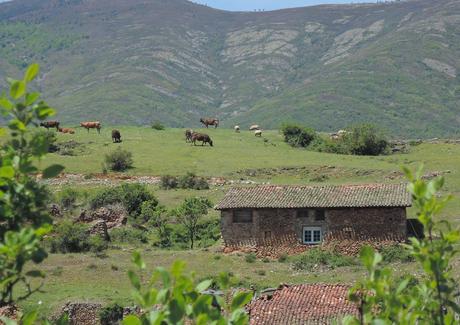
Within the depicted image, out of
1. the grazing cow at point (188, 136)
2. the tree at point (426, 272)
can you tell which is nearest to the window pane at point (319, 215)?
the grazing cow at point (188, 136)

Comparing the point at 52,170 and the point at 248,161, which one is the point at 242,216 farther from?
the point at 52,170

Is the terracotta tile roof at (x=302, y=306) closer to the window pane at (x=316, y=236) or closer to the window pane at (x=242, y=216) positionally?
the window pane at (x=316, y=236)

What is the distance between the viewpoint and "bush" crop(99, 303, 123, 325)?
30203 millimetres

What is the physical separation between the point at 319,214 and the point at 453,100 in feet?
436

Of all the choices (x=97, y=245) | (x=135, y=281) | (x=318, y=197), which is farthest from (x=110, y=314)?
(x=135, y=281)

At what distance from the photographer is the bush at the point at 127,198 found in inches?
2076

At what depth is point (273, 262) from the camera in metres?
42.1

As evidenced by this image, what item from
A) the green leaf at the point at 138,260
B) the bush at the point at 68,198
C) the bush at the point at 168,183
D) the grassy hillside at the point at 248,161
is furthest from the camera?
the grassy hillside at the point at 248,161

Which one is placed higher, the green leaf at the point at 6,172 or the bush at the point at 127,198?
the green leaf at the point at 6,172

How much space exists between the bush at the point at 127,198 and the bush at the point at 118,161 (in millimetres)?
10018

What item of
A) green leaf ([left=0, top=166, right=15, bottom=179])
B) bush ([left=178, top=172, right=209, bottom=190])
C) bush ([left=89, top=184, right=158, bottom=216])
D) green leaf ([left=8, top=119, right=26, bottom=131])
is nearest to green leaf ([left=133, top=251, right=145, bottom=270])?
green leaf ([left=0, top=166, right=15, bottom=179])

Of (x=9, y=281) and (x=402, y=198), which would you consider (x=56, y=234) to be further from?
(x=9, y=281)

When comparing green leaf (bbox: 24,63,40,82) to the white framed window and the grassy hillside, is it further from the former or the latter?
the grassy hillside

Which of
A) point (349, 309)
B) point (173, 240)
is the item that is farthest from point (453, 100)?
point (349, 309)
